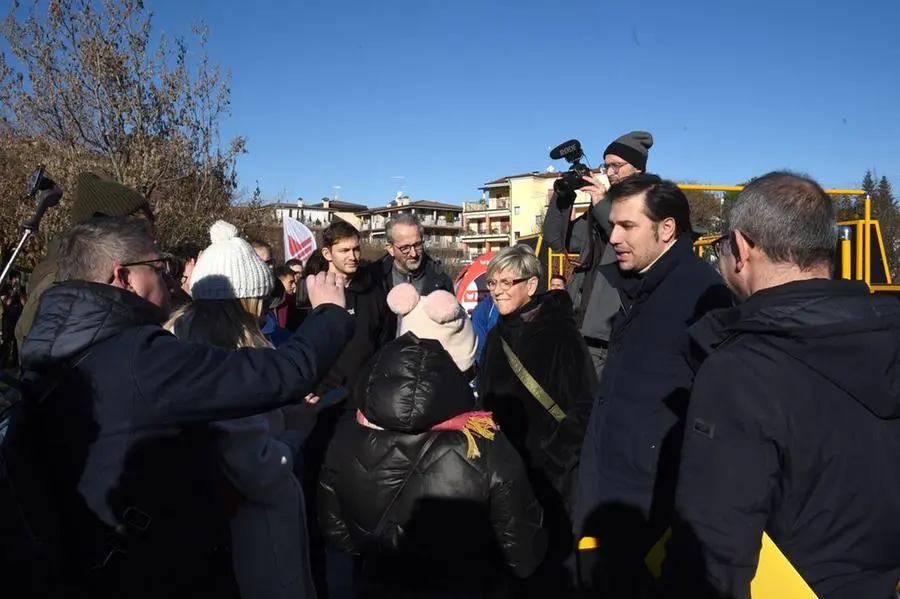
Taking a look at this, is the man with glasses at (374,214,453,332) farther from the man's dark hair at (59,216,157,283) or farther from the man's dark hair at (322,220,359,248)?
the man's dark hair at (59,216,157,283)

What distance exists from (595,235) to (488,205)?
84.6 meters

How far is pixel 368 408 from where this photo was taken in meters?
2.51

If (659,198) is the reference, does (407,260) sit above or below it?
below

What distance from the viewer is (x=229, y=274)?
2398mm

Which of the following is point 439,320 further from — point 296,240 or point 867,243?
point 867,243

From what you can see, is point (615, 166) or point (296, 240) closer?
point (615, 166)

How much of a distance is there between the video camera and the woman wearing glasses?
1.07 m

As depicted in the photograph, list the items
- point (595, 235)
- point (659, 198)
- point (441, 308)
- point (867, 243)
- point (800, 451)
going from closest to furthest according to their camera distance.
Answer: point (800, 451) < point (659, 198) < point (441, 308) < point (595, 235) < point (867, 243)

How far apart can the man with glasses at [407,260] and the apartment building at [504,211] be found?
2558 inches

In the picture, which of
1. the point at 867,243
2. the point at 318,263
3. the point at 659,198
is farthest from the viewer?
the point at 867,243

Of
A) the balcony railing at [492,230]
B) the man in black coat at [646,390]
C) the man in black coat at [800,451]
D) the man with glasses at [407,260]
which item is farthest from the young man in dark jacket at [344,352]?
the balcony railing at [492,230]

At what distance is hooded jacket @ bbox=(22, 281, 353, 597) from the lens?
1783mm

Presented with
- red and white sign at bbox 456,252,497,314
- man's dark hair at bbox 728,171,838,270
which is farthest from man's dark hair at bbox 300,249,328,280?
red and white sign at bbox 456,252,497,314

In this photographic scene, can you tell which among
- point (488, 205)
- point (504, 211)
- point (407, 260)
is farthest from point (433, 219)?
point (407, 260)
